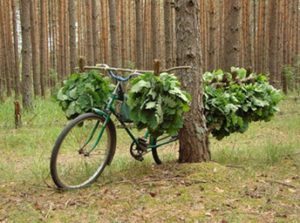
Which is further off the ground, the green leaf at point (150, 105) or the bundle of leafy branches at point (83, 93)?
the bundle of leafy branches at point (83, 93)

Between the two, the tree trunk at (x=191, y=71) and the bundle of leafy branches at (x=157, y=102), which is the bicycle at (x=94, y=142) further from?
the tree trunk at (x=191, y=71)

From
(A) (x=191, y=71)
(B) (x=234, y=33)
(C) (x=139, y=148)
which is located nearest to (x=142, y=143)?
(C) (x=139, y=148)

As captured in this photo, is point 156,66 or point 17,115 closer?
point 156,66

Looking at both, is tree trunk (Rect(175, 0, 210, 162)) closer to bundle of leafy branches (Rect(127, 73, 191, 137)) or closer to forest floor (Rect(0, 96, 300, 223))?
forest floor (Rect(0, 96, 300, 223))

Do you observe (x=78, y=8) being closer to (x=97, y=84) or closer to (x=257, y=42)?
(x=257, y=42)

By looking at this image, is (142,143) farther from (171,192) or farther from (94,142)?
(171,192)

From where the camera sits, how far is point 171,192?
3936 mm

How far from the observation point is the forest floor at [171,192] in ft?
11.4

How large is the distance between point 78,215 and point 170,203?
0.72 m

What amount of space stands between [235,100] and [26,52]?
673 cm

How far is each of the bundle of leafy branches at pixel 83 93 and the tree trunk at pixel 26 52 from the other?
617cm

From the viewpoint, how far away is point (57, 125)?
9.23 m

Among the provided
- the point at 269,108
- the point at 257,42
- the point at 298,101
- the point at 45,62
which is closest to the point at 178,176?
the point at 269,108

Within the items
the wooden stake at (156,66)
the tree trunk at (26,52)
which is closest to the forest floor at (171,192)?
the wooden stake at (156,66)
